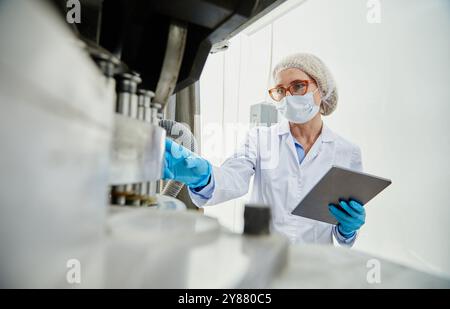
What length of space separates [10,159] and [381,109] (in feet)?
5.11

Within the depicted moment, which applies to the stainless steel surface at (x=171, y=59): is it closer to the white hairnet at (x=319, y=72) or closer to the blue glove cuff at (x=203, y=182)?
the blue glove cuff at (x=203, y=182)

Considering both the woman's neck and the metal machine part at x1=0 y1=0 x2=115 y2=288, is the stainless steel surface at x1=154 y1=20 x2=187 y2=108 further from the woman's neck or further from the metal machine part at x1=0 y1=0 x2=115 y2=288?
the woman's neck

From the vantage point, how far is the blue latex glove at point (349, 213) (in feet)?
3.17

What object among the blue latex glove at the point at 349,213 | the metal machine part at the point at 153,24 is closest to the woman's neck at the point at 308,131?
the blue latex glove at the point at 349,213

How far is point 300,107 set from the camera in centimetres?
126

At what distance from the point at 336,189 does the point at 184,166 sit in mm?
530

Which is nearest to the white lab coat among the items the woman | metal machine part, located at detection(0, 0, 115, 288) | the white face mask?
the woman

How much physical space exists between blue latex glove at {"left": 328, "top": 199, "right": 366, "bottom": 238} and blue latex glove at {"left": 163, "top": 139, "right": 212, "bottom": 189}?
48 centimetres

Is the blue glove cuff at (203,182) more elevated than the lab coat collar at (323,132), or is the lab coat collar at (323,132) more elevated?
the lab coat collar at (323,132)

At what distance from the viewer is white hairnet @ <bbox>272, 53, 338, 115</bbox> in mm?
1279

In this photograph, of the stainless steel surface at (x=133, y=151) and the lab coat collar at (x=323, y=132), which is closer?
the stainless steel surface at (x=133, y=151)

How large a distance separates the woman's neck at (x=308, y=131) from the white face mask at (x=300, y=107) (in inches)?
3.1
